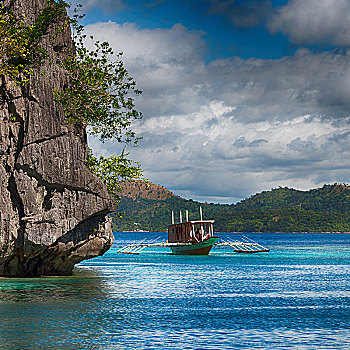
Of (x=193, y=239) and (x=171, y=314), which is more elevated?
(x=193, y=239)

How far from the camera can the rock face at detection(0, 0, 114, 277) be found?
2612cm

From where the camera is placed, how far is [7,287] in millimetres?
27156

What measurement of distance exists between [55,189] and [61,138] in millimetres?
2544

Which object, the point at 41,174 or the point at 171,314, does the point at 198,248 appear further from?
the point at 171,314

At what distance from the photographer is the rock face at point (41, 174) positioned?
26.1 meters

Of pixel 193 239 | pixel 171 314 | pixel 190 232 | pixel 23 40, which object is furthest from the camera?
pixel 190 232

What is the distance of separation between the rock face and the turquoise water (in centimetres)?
243

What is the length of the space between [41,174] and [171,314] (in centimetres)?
960

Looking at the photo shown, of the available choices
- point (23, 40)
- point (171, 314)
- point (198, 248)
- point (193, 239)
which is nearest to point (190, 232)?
point (193, 239)

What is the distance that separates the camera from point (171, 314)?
21641 mm

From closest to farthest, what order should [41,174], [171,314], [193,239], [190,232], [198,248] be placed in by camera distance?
[171,314] < [41,174] < [198,248] < [193,239] < [190,232]

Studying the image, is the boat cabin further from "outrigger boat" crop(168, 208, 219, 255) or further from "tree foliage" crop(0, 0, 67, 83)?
"tree foliage" crop(0, 0, 67, 83)

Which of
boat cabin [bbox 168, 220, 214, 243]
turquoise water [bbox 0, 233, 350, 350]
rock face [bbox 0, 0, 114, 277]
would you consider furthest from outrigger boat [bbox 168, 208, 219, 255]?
rock face [bbox 0, 0, 114, 277]

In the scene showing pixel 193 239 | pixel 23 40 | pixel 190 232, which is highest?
pixel 23 40
